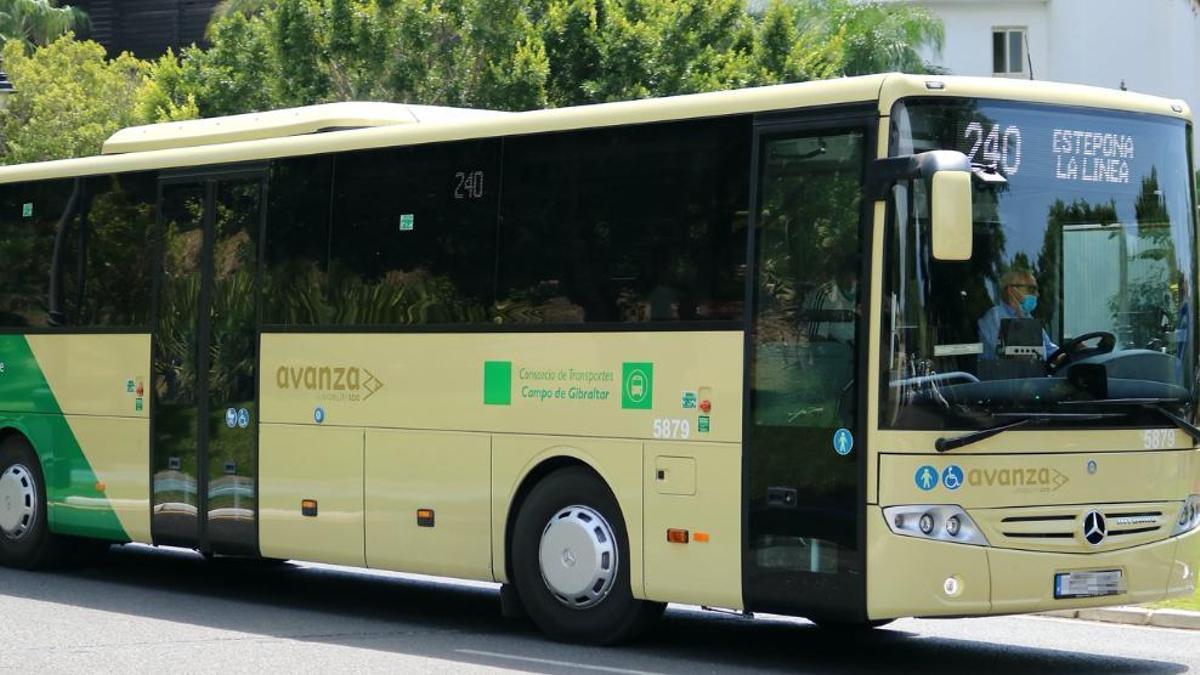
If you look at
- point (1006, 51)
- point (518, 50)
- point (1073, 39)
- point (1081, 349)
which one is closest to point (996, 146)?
point (1081, 349)

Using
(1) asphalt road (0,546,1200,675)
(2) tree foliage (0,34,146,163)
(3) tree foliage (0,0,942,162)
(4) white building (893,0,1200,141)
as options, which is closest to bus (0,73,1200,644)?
(1) asphalt road (0,546,1200,675)

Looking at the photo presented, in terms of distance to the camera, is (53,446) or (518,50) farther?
(518,50)

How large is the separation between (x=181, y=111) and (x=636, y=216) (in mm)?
21017

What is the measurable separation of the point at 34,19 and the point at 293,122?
5253 centimetres

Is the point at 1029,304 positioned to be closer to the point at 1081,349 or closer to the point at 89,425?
the point at 1081,349

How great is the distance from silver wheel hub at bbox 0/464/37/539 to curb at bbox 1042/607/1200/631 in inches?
322

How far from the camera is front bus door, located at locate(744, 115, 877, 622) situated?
10609 millimetres

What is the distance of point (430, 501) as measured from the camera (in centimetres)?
1312

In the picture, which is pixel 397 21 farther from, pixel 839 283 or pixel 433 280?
pixel 839 283

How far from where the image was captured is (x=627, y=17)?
3117cm

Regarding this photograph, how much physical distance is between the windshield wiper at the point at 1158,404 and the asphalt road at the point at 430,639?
1372 mm

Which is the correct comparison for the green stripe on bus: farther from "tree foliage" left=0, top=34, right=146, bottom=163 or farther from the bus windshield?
"tree foliage" left=0, top=34, right=146, bottom=163

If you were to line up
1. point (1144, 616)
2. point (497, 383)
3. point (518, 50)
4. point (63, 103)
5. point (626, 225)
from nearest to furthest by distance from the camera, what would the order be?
point (626, 225), point (497, 383), point (1144, 616), point (518, 50), point (63, 103)

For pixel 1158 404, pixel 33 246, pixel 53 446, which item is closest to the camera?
pixel 1158 404
